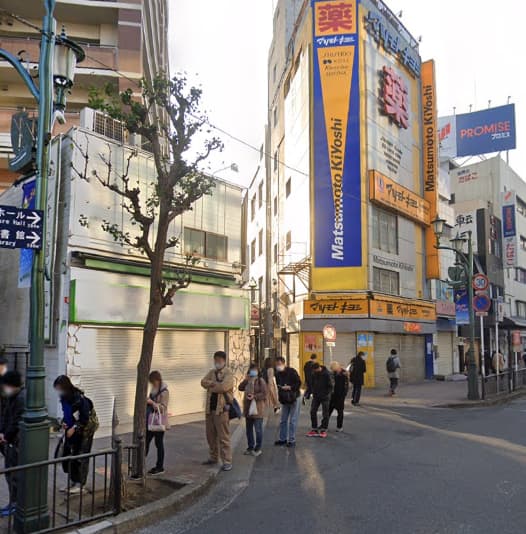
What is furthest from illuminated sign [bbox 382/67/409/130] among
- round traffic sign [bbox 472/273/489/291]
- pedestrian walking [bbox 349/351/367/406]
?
pedestrian walking [bbox 349/351/367/406]

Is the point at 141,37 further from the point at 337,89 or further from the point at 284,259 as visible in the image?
the point at 284,259

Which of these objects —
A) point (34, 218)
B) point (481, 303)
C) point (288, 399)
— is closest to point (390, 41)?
point (481, 303)

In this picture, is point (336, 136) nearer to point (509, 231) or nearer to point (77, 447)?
point (77, 447)

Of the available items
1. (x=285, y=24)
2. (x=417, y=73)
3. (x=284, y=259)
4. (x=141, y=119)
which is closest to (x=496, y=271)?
(x=417, y=73)

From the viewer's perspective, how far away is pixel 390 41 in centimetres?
2759

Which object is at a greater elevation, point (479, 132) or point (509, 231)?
point (479, 132)

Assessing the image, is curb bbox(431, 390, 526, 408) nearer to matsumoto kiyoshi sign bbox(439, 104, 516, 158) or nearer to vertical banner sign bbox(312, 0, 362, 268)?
vertical banner sign bbox(312, 0, 362, 268)

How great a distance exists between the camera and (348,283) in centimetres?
2380

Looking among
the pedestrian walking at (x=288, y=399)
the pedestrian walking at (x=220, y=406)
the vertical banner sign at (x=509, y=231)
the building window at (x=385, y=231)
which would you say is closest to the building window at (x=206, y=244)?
the pedestrian walking at (x=288, y=399)

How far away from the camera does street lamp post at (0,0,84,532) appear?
16.6 ft

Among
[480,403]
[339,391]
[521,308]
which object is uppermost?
[521,308]

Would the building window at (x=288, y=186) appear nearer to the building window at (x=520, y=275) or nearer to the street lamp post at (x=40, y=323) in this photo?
the street lamp post at (x=40, y=323)

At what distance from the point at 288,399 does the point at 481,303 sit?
34.9 feet

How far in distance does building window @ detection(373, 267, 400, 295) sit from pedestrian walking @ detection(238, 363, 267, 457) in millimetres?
16529
